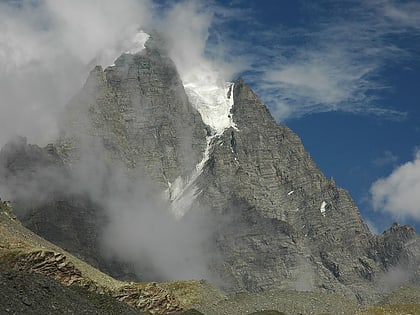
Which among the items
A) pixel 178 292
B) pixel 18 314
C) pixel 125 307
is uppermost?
pixel 178 292

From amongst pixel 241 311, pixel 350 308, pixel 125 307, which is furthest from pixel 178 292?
pixel 125 307

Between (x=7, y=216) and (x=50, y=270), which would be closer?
(x=50, y=270)

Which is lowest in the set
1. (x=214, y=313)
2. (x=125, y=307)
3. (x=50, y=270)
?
(x=125, y=307)

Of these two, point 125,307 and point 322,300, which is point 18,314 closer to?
point 125,307

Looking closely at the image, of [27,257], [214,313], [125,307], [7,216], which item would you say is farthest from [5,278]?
[7,216]

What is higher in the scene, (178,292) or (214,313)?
(178,292)

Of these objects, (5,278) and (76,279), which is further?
(76,279)

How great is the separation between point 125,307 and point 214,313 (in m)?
61.1

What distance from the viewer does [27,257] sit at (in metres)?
121

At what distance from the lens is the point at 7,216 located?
176375 millimetres

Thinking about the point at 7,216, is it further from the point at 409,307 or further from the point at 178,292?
the point at 409,307

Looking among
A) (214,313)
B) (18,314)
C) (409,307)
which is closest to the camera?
(18,314)

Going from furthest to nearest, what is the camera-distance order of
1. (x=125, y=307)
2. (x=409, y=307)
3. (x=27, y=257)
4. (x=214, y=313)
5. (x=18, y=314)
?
(x=214, y=313) → (x=409, y=307) → (x=27, y=257) → (x=125, y=307) → (x=18, y=314)

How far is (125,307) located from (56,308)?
A: 16869mm
